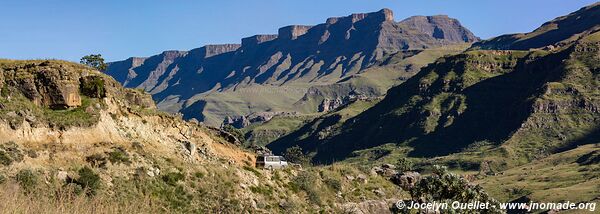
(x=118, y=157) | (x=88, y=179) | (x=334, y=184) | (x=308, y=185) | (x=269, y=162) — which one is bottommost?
(x=334, y=184)

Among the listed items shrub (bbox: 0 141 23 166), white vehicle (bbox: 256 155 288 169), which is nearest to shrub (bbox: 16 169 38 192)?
shrub (bbox: 0 141 23 166)

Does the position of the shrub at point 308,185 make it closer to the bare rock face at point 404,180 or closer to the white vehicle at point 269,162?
the white vehicle at point 269,162

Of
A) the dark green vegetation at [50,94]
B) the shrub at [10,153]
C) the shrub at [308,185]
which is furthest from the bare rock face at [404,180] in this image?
the shrub at [10,153]

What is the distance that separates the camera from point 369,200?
57.0 meters

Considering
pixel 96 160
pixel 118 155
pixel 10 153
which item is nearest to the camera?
pixel 10 153

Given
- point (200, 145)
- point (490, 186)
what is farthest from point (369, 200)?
point (490, 186)

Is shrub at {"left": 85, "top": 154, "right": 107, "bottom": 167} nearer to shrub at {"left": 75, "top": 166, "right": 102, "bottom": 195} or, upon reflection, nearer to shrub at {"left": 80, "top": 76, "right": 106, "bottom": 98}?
shrub at {"left": 75, "top": 166, "right": 102, "bottom": 195}

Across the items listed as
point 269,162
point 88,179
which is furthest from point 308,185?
point 88,179

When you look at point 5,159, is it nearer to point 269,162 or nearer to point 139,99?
point 139,99

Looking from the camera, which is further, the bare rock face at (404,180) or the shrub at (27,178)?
the bare rock face at (404,180)

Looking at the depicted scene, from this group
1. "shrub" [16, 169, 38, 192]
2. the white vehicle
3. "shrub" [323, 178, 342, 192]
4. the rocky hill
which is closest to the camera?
"shrub" [16, 169, 38, 192]

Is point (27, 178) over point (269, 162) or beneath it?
over

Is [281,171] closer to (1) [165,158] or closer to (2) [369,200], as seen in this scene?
(2) [369,200]

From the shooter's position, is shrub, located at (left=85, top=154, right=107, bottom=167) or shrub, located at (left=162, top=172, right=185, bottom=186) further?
shrub, located at (left=162, top=172, right=185, bottom=186)
